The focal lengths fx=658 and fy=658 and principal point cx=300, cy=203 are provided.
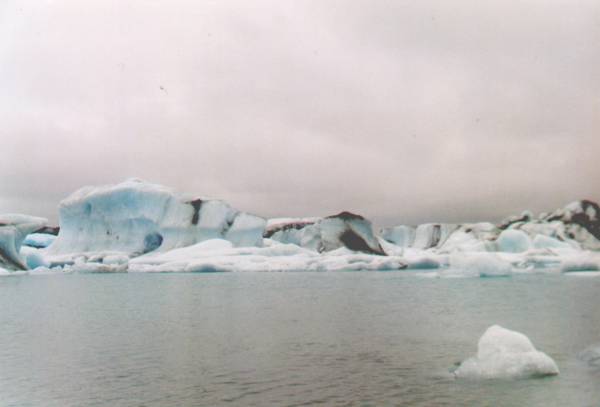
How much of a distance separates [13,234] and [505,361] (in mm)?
39692

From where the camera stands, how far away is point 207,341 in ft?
46.1

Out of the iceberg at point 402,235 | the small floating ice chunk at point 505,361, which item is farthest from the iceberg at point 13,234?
the iceberg at point 402,235

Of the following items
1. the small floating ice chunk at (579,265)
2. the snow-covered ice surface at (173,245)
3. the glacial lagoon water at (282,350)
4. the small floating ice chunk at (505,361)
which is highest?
the snow-covered ice surface at (173,245)

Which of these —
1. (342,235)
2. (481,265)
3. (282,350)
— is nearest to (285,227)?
(342,235)

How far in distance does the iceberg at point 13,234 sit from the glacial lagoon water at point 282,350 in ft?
66.6

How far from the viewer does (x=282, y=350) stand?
12.7 meters

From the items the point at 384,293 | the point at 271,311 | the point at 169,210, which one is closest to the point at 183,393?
the point at 271,311

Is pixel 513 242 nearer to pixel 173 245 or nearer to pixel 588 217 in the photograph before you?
pixel 588 217

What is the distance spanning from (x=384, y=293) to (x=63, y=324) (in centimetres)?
1410

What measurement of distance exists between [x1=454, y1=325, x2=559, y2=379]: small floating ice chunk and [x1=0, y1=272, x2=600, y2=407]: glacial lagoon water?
0.23 metres

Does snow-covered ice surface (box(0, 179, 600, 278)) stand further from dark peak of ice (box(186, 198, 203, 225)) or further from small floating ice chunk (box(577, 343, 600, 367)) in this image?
small floating ice chunk (box(577, 343, 600, 367))

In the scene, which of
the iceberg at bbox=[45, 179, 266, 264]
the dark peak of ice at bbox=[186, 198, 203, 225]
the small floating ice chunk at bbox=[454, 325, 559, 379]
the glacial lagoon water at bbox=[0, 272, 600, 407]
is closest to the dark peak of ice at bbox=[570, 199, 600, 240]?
the iceberg at bbox=[45, 179, 266, 264]

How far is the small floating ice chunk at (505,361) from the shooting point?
9.72m

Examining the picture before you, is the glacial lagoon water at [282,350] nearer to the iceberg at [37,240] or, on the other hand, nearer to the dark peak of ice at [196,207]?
the dark peak of ice at [196,207]
